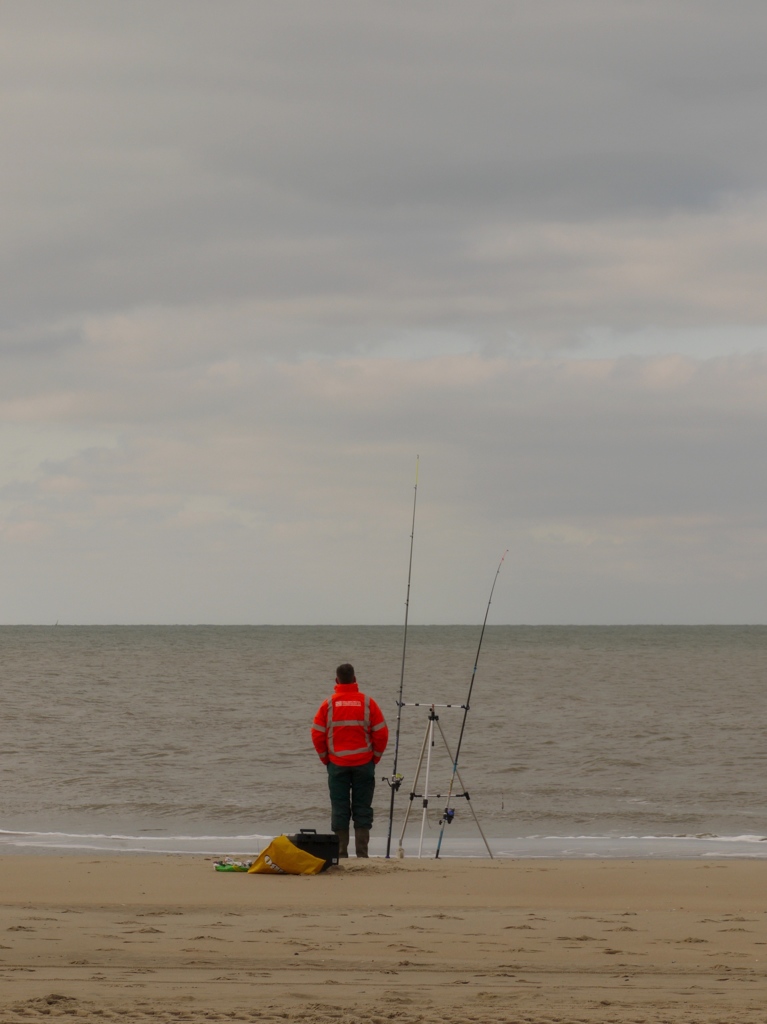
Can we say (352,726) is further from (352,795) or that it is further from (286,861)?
(286,861)

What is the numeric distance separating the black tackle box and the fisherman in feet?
1.01

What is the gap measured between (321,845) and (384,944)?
2601 millimetres

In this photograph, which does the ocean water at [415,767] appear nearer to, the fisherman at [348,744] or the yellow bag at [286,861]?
the fisherman at [348,744]

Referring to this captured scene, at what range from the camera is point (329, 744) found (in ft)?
28.8

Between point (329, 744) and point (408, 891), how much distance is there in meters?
1.59

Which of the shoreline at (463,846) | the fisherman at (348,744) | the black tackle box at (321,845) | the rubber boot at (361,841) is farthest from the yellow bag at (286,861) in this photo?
the shoreline at (463,846)

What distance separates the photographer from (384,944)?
576 cm

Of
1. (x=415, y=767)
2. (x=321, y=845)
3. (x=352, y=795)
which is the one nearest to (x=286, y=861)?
(x=321, y=845)

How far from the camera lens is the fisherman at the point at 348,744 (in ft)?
28.5

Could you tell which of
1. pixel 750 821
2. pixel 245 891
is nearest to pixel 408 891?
pixel 245 891

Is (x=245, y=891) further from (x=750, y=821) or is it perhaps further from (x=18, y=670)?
(x=18, y=670)

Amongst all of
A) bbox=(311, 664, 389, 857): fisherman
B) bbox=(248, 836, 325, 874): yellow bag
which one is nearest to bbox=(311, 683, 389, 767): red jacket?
bbox=(311, 664, 389, 857): fisherman

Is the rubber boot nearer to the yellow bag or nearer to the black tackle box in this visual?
the black tackle box

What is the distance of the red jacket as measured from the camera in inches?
342
